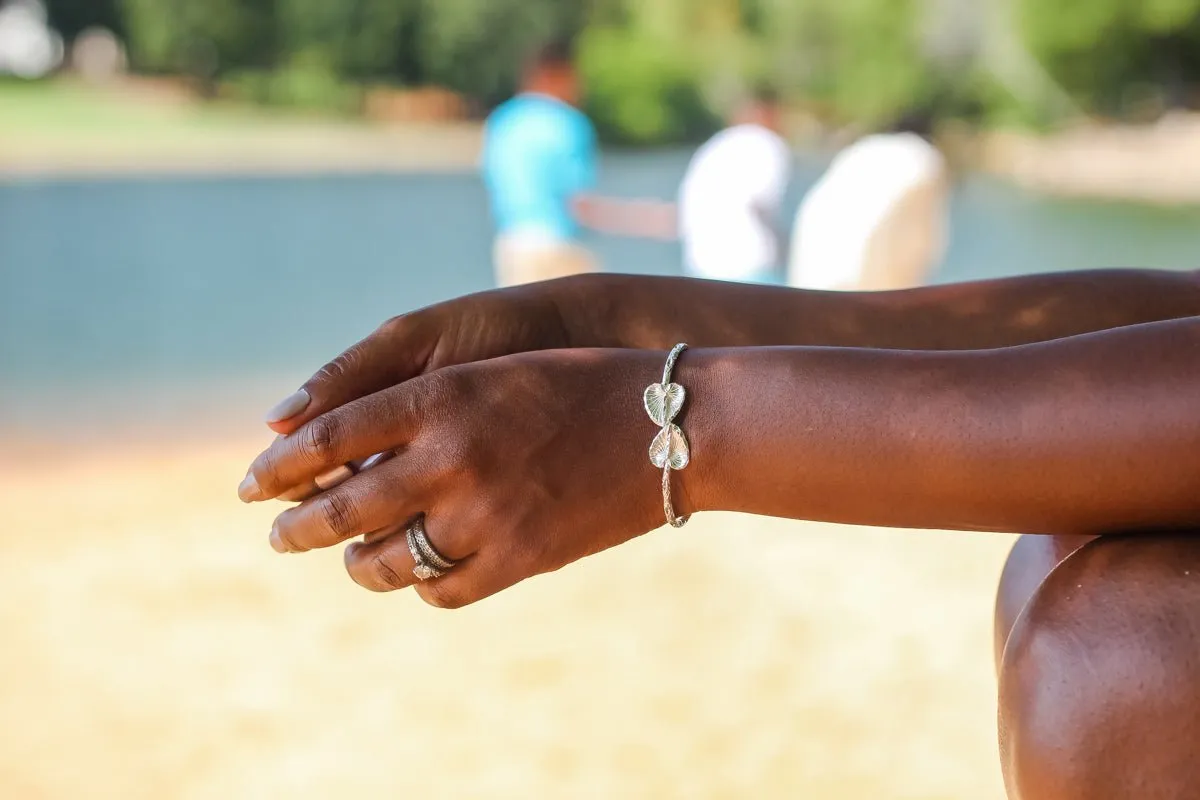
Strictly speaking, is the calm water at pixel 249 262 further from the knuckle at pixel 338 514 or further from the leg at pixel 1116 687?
the leg at pixel 1116 687

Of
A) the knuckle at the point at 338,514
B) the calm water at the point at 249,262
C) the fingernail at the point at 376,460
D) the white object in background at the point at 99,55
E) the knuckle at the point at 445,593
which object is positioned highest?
the fingernail at the point at 376,460

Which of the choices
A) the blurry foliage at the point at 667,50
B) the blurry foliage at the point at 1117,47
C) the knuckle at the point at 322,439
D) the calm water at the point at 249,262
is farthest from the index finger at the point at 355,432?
the blurry foliage at the point at 1117,47

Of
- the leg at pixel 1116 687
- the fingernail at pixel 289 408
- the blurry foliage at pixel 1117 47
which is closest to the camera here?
the leg at pixel 1116 687

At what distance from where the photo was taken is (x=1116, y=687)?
34.4 inches

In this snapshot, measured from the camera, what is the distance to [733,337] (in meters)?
1.30

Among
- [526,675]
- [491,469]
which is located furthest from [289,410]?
[526,675]

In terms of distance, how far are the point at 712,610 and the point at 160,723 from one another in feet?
5.00

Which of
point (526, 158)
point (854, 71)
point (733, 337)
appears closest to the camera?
point (733, 337)

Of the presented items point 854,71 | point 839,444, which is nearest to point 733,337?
point 839,444

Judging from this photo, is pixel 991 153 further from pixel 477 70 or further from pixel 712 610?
pixel 712 610

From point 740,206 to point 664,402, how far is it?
4.71 m

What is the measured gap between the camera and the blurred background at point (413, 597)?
9.44 feet

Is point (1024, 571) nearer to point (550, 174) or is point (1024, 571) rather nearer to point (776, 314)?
point (776, 314)

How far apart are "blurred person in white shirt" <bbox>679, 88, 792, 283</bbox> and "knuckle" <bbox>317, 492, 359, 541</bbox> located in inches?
182
